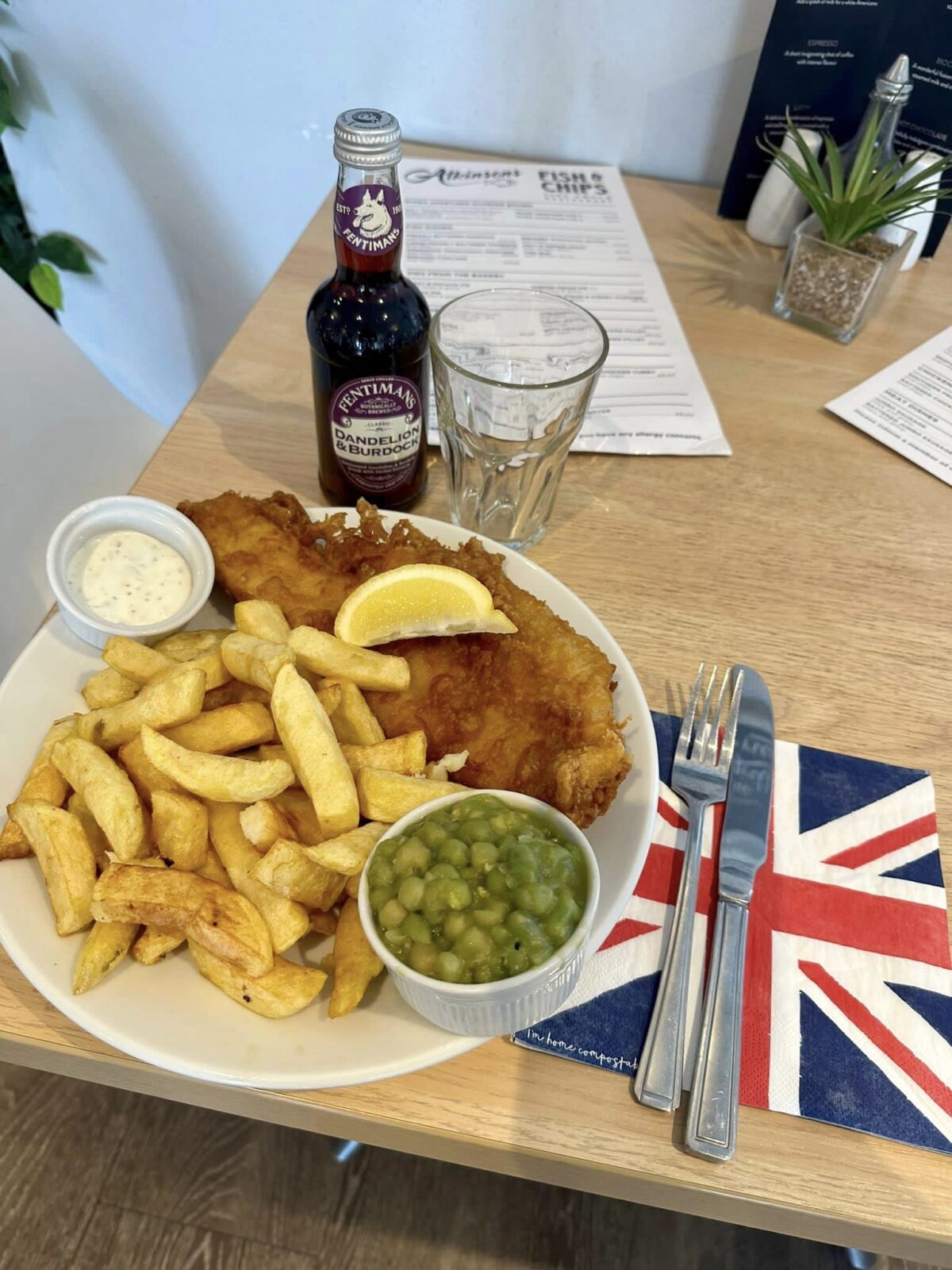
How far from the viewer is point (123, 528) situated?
1.29 m

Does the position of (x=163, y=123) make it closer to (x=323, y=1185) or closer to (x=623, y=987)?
(x=623, y=987)

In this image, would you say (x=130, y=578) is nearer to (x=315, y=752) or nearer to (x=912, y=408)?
(x=315, y=752)

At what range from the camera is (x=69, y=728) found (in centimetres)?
110

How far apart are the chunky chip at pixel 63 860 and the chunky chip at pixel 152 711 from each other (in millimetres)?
118

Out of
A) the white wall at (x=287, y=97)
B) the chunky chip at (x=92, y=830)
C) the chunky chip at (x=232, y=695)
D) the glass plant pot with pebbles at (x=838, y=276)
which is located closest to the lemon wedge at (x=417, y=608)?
the chunky chip at (x=232, y=695)

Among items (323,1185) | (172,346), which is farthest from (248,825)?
(172,346)

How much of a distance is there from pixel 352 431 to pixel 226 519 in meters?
0.23

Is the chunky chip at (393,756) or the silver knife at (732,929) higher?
the chunky chip at (393,756)

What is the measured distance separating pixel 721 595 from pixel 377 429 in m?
0.63

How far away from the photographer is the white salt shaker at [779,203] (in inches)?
79.9

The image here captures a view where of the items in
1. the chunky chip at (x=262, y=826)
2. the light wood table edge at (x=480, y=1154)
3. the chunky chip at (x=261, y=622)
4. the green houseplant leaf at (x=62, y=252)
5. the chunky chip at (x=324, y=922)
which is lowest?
the green houseplant leaf at (x=62, y=252)

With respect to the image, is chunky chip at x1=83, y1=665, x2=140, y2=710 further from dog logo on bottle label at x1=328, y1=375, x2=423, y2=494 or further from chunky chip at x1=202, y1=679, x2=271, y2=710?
dog logo on bottle label at x1=328, y1=375, x2=423, y2=494

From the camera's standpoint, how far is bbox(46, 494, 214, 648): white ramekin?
3.89 ft

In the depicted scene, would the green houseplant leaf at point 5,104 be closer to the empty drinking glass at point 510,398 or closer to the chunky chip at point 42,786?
the empty drinking glass at point 510,398
